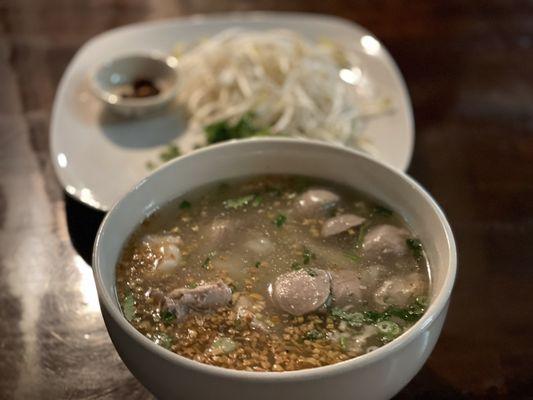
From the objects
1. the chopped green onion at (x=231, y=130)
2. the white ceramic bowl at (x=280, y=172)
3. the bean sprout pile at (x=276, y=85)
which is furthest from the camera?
the bean sprout pile at (x=276, y=85)

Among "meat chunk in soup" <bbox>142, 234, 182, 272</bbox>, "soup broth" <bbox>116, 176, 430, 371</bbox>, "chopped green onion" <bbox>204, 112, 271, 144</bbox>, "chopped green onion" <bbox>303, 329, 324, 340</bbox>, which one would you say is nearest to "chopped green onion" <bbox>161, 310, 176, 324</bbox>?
"soup broth" <bbox>116, 176, 430, 371</bbox>

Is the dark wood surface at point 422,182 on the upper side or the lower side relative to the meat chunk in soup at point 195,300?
lower

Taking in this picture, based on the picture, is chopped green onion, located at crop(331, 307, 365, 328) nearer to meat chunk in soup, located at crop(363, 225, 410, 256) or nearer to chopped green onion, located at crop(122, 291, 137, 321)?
meat chunk in soup, located at crop(363, 225, 410, 256)

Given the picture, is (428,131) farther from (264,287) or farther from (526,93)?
(264,287)

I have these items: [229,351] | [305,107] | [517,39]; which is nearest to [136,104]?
[305,107]

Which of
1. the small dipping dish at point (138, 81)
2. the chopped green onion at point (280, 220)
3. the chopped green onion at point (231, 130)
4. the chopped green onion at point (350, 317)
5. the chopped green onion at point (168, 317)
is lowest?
the chopped green onion at point (231, 130)

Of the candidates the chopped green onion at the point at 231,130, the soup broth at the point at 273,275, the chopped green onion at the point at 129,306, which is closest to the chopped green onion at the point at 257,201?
the soup broth at the point at 273,275

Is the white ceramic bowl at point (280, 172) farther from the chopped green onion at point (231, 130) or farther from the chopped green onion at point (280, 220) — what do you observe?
the chopped green onion at point (231, 130)
